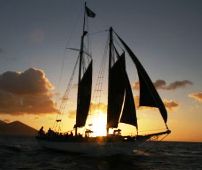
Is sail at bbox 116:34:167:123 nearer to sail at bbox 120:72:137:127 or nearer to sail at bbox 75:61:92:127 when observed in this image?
sail at bbox 120:72:137:127

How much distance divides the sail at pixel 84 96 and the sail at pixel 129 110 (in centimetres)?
953

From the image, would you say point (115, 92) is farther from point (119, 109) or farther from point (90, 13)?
point (90, 13)

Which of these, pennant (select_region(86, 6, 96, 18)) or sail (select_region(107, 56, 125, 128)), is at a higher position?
pennant (select_region(86, 6, 96, 18))

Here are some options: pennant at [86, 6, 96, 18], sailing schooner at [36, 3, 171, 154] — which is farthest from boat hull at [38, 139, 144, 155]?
pennant at [86, 6, 96, 18]

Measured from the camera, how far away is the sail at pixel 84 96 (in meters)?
52.8

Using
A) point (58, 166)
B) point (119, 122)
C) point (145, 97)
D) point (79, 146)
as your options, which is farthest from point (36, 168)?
point (145, 97)

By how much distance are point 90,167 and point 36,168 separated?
6648 millimetres

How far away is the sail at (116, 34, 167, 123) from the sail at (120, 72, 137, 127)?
270cm

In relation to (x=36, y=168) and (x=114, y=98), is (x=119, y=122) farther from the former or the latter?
(x=36, y=168)

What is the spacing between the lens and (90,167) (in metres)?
39.8

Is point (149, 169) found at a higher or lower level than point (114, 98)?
lower

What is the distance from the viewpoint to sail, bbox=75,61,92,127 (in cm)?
5278

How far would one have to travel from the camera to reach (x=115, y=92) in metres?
46.6

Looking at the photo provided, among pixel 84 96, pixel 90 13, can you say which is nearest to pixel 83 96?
pixel 84 96
